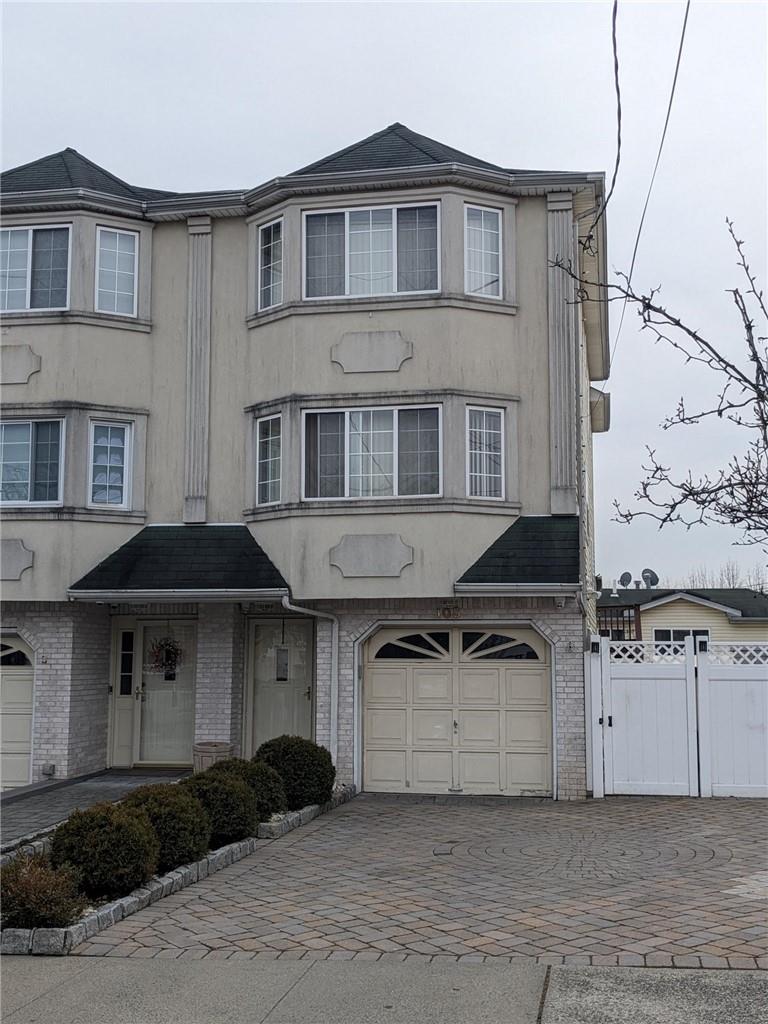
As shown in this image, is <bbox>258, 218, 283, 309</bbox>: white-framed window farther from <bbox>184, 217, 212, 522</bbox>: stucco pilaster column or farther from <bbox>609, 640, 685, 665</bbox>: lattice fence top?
<bbox>609, 640, 685, 665</bbox>: lattice fence top

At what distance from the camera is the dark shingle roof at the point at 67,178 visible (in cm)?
1633

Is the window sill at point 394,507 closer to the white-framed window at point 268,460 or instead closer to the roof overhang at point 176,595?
the white-framed window at point 268,460

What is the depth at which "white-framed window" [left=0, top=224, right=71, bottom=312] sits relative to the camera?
52.6 feet

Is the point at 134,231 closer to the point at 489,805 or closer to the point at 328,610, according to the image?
the point at 328,610

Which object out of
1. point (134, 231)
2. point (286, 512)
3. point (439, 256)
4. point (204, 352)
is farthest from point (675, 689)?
point (134, 231)

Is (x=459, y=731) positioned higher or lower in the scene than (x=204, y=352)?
lower

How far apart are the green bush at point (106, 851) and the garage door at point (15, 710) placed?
7.56 metres

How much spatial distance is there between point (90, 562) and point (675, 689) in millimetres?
8246

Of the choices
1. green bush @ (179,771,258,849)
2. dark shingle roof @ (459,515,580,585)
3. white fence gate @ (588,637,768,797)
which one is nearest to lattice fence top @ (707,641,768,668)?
white fence gate @ (588,637,768,797)

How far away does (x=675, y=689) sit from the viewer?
14.3m

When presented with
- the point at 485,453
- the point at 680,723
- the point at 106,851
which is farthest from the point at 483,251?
the point at 106,851

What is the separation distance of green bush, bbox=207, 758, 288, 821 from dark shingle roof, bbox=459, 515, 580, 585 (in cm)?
378

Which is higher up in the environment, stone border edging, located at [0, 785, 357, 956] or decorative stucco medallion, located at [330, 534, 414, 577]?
decorative stucco medallion, located at [330, 534, 414, 577]

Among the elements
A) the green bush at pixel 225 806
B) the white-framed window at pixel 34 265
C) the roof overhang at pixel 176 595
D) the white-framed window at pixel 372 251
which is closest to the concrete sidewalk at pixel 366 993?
the green bush at pixel 225 806
